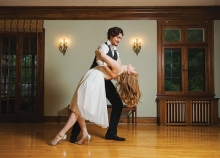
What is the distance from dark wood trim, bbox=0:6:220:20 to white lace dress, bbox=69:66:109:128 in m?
2.72

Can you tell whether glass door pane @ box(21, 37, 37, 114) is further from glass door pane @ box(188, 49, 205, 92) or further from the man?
glass door pane @ box(188, 49, 205, 92)

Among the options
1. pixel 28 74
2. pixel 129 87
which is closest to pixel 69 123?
pixel 129 87

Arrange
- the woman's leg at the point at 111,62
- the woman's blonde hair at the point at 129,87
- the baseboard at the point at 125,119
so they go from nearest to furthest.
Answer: the woman's leg at the point at 111,62 → the woman's blonde hair at the point at 129,87 → the baseboard at the point at 125,119

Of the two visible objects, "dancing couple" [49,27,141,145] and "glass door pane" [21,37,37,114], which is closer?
"dancing couple" [49,27,141,145]

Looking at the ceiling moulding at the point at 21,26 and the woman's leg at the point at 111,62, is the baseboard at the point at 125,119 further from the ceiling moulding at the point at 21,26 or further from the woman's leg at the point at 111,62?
the woman's leg at the point at 111,62

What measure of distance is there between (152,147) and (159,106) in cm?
231

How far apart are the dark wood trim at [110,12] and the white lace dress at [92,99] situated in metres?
2.72

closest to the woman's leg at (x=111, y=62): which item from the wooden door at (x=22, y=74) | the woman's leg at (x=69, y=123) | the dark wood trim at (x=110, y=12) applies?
the woman's leg at (x=69, y=123)

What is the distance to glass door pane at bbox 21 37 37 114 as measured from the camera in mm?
4953

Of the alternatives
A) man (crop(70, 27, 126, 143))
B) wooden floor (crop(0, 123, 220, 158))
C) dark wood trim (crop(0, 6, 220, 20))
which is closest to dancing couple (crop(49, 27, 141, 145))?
man (crop(70, 27, 126, 143))

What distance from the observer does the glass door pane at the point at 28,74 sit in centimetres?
495

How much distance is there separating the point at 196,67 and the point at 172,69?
1.83 ft

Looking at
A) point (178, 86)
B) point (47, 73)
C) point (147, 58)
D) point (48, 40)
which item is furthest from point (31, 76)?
point (178, 86)

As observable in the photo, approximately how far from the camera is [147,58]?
4.95 metres
